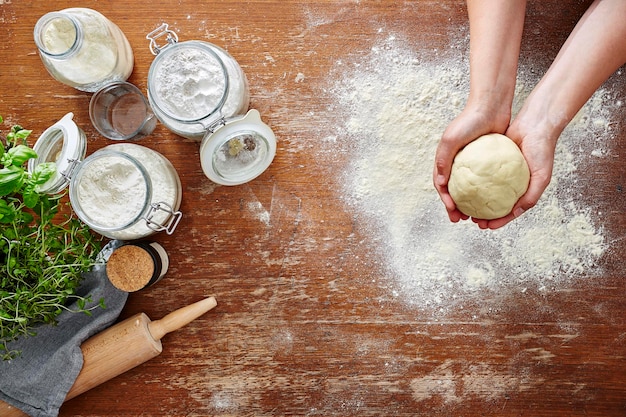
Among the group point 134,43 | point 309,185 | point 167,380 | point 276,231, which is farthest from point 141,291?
point 134,43

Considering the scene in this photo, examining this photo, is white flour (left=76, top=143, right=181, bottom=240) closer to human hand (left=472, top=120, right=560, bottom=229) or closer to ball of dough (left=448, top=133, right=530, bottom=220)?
ball of dough (left=448, top=133, right=530, bottom=220)

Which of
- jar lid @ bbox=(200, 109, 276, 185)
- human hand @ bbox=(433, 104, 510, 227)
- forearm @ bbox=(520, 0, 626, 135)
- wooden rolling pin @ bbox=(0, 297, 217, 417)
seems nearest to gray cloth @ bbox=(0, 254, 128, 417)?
wooden rolling pin @ bbox=(0, 297, 217, 417)

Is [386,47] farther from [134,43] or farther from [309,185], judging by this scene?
[134,43]

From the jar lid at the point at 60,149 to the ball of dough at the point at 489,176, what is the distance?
0.77m

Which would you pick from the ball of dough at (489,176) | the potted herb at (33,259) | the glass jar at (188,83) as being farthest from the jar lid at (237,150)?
the ball of dough at (489,176)

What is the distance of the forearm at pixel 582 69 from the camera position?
3.57 ft

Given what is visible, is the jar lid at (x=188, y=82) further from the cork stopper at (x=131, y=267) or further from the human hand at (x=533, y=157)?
the human hand at (x=533, y=157)

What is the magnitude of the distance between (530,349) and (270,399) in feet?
2.06

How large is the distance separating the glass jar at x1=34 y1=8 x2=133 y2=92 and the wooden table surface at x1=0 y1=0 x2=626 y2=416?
10 centimetres

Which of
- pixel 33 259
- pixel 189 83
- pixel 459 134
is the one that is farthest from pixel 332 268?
pixel 33 259

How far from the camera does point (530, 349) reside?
1250 mm

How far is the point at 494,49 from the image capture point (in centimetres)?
109

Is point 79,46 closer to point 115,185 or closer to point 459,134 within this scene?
point 115,185

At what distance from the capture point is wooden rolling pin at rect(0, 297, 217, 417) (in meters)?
1.18
